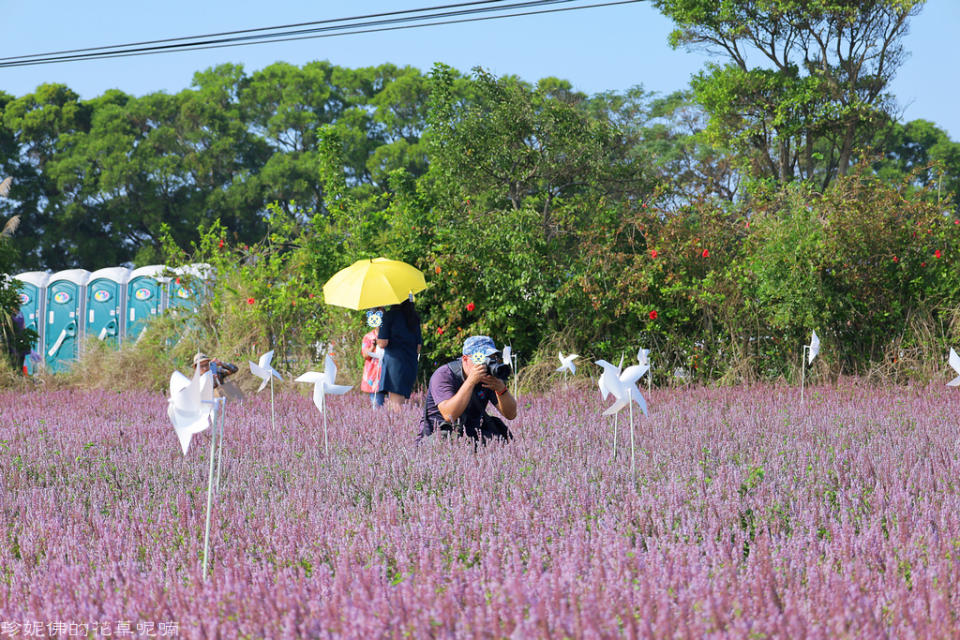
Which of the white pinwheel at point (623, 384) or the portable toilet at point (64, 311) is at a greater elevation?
the portable toilet at point (64, 311)

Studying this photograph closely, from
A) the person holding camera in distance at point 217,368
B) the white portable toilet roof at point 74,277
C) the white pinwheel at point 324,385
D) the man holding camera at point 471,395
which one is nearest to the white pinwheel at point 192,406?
the person holding camera in distance at point 217,368

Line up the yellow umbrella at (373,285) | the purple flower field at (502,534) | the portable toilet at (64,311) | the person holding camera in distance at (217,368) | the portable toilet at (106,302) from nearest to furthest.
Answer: the purple flower field at (502,534), the person holding camera in distance at (217,368), the yellow umbrella at (373,285), the portable toilet at (106,302), the portable toilet at (64,311)

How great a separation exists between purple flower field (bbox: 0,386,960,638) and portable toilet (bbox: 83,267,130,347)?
1121 centimetres

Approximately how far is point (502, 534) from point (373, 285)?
4624 millimetres

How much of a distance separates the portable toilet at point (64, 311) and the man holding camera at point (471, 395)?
13.7 metres

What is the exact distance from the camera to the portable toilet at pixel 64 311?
16984 millimetres

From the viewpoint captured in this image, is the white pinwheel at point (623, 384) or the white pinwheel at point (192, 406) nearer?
the white pinwheel at point (192, 406)

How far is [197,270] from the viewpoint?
11.9m

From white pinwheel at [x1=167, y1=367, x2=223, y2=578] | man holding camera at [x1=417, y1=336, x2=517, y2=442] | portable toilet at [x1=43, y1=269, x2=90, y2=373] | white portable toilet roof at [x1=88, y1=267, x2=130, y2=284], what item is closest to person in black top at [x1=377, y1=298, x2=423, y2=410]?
man holding camera at [x1=417, y1=336, x2=517, y2=442]

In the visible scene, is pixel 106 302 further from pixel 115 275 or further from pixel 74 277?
pixel 74 277

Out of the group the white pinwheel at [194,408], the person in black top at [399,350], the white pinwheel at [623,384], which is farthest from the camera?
the person in black top at [399,350]

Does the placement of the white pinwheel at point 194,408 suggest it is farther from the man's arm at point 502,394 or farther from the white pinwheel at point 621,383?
the man's arm at point 502,394

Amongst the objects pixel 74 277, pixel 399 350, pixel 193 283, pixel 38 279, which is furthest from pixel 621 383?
pixel 38 279

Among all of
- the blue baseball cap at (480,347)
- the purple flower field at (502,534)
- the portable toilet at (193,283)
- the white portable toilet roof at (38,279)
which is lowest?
the purple flower field at (502,534)
